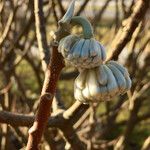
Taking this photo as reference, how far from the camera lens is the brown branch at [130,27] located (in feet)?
5.06

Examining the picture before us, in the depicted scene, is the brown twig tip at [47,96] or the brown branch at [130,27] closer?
the brown twig tip at [47,96]

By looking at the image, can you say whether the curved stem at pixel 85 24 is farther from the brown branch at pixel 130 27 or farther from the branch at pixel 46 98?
the brown branch at pixel 130 27

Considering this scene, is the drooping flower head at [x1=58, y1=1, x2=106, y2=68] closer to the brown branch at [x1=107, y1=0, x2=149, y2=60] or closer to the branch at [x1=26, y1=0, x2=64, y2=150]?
the branch at [x1=26, y1=0, x2=64, y2=150]

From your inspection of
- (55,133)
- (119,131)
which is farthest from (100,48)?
(119,131)

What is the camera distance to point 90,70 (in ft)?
4.02

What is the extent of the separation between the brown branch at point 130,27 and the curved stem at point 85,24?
43 cm

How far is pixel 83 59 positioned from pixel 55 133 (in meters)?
2.15

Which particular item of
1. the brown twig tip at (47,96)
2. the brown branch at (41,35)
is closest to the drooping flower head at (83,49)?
the brown twig tip at (47,96)

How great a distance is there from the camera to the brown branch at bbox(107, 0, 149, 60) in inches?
60.7

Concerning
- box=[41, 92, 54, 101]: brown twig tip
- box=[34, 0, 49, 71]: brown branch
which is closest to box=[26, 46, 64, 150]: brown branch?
box=[41, 92, 54, 101]: brown twig tip

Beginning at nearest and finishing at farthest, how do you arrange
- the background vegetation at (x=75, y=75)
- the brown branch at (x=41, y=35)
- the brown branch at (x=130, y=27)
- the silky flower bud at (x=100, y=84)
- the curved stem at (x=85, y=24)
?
the curved stem at (x=85, y=24) < the silky flower bud at (x=100, y=84) < the brown branch at (x=130, y=27) < the background vegetation at (x=75, y=75) < the brown branch at (x=41, y=35)

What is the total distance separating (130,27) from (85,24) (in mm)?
513

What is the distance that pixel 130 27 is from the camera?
1.61 meters

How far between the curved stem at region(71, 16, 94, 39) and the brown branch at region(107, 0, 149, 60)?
43cm
